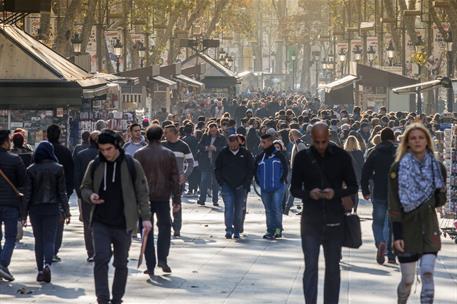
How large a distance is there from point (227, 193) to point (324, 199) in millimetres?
9014

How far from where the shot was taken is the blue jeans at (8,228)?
51.6ft

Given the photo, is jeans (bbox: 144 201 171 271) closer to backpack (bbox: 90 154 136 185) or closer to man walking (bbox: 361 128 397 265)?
man walking (bbox: 361 128 397 265)

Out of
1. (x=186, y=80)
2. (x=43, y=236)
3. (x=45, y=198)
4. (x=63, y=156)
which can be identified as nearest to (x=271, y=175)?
(x=63, y=156)

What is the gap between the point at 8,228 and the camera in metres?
15.8

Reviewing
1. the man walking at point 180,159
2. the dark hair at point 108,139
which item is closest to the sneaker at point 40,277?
the dark hair at point 108,139

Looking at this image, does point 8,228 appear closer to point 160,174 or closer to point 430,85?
point 160,174

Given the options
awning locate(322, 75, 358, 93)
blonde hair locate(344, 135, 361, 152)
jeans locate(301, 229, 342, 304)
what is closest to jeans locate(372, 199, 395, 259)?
jeans locate(301, 229, 342, 304)

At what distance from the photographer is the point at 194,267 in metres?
17.2

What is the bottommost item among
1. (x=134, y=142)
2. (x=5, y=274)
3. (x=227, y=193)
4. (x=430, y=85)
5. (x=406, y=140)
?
(x=5, y=274)

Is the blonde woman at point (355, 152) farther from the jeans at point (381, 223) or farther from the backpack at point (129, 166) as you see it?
the backpack at point (129, 166)

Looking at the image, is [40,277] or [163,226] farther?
[163,226]

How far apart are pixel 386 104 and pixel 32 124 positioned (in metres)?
25.3

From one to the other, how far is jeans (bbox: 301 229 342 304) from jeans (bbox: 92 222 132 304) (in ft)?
5.01

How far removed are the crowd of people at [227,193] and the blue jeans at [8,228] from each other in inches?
0.4
